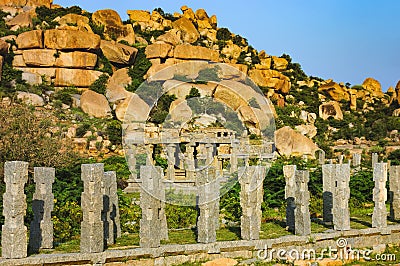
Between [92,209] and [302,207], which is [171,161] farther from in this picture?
[92,209]

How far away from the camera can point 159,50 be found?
54.5 meters

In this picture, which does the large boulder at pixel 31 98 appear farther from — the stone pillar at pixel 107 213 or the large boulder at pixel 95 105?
the stone pillar at pixel 107 213

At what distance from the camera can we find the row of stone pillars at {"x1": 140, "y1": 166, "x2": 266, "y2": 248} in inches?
397

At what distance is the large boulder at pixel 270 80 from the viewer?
56.0 metres

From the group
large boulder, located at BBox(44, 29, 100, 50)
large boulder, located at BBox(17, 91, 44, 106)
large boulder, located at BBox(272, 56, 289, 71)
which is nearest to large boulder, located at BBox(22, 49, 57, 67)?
large boulder, located at BBox(44, 29, 100, 50)

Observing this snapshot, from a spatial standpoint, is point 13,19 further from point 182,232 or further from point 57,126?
point 182,232

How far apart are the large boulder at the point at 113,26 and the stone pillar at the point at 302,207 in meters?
50.4

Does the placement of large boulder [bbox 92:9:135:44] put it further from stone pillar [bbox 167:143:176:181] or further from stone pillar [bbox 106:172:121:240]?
stone pillar [bbox 106:172:121:240]

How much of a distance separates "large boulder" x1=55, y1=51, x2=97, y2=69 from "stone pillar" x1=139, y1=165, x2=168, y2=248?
4150cm

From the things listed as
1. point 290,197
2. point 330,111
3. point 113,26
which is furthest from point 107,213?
point 113,26

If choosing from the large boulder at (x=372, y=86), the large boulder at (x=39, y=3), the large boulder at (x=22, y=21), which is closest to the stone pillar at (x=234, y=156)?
the large boulder at (x=22, y=21)

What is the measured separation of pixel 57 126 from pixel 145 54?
19.9m

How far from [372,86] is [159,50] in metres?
29.7

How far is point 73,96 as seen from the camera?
46.8 m
